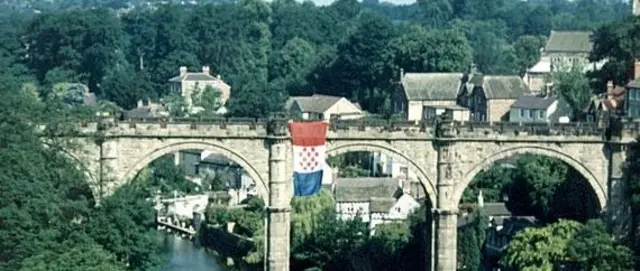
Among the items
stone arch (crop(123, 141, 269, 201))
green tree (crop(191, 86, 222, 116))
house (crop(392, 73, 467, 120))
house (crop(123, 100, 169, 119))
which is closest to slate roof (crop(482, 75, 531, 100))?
house (crop(392, 73, 467, 120))

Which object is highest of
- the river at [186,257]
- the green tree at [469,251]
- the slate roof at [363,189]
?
the slate roof at [363,189]

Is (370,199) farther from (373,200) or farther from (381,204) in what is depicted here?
(381,204)

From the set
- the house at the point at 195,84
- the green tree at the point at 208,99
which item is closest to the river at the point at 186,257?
the green tree at the point at 208,99

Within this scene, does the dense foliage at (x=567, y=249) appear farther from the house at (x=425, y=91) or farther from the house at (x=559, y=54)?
the house at (x=559, y=54)

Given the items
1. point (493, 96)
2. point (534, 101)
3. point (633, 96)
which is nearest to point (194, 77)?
point (493, 96)

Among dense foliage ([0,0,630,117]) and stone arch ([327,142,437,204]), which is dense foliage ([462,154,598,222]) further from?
dense foliage ([0,0,630,117])

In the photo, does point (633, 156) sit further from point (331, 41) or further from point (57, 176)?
point (331, 41)
